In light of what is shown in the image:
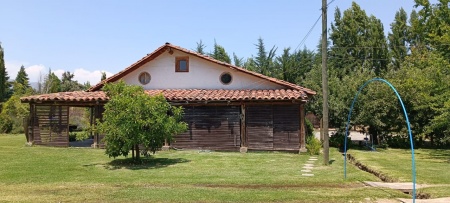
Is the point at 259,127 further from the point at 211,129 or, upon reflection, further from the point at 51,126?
the point at 51,126

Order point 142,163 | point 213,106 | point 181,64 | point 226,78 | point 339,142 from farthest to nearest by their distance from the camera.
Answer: point 339,142, point 181,64, point 226,78, point 213,106, point 142,163

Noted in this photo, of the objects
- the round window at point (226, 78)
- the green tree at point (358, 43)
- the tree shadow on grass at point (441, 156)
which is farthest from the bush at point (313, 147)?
the green tree at point (358, 43)

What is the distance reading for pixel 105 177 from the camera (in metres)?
11.7

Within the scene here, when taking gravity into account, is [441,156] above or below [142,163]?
below

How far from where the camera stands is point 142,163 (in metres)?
14.8

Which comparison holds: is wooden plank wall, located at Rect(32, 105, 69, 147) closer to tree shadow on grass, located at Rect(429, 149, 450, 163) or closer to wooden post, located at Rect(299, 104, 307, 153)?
wooden post, located at Rect(299, 104, 307, 153)

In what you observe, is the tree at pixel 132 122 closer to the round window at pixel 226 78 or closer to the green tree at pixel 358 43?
the round window at pixel 226 78

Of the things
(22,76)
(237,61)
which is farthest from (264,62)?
(22,76)

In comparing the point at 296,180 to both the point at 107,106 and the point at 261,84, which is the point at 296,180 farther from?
the point at 261,84

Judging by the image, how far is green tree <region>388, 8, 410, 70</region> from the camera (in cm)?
4972

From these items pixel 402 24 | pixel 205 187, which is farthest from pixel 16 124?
pixel 402 24

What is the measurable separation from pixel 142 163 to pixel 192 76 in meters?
8.32

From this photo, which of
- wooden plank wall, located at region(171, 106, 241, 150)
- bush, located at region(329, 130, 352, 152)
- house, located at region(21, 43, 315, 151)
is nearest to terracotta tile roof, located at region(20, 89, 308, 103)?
house, located at region(21, 43, 315, 151)

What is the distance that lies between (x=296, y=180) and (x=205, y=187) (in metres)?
2.67
